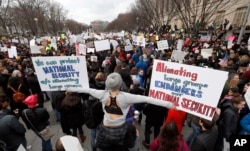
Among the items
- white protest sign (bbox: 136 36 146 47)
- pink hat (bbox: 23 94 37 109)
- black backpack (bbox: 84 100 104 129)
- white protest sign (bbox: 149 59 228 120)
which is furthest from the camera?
white protest sign (bbox: 136 36 146 47)

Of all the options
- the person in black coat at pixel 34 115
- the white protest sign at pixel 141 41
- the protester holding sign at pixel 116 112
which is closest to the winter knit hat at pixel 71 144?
the protester holding sign at pixel 116 112

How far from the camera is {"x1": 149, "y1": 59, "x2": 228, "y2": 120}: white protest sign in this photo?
286 cm

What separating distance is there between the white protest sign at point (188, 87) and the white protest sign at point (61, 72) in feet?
4.92

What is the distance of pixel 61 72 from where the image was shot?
4.00m

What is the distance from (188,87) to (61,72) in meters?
2.44

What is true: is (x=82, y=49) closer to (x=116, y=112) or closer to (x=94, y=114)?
(x=94, y=114)

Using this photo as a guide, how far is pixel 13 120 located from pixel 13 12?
40.7 metres

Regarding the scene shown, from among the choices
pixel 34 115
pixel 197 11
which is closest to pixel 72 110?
pixel 34 115

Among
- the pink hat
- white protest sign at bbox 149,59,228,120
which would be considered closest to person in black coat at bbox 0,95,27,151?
the pink hat

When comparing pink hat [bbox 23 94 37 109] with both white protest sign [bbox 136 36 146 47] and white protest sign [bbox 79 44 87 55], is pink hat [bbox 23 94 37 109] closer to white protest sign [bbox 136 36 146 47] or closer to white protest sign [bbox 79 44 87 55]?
white protest sign [bbox 79 44 87 55]

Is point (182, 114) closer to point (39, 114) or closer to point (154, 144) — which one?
point (154, 144)

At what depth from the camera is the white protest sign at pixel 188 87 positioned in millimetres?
2857

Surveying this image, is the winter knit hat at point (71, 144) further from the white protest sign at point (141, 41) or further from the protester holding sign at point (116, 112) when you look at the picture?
the white protest sign at point (141, 41)

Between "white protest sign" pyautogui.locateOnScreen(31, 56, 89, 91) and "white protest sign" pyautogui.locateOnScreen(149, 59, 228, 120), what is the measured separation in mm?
1499
